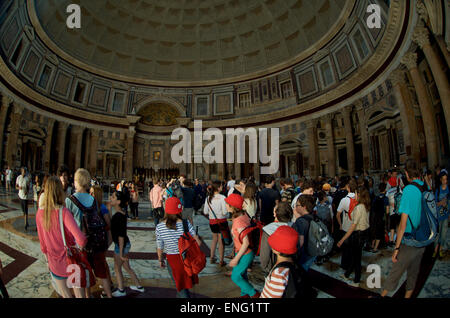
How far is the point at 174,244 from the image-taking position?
2.88 meters

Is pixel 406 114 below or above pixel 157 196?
above

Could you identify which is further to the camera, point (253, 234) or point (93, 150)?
point (93, 150)

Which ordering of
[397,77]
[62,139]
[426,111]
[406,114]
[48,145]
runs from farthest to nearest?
[62,139] → [48,145] → [397,77] → [406,114] → [426,111]

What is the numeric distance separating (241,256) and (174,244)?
2.73 feet

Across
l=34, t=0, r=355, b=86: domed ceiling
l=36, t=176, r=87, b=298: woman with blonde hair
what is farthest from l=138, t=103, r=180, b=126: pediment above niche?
l=36, t=176, r=87, b=298: woman with blonde hair

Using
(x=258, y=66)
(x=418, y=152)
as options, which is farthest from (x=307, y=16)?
(x=418, y=152)

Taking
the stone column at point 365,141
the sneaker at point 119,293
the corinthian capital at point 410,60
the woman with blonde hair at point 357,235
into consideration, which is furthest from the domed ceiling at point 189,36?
the sneaker at point 119,293

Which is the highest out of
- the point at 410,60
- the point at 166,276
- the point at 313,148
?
the point at 410,60

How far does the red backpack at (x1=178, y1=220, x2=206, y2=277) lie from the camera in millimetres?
2760

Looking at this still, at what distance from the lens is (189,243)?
2803 mm

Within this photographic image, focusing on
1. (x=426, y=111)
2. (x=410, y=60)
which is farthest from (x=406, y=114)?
(x=410, y=60)

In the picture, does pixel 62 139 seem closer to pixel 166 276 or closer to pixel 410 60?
pixel 166 276
